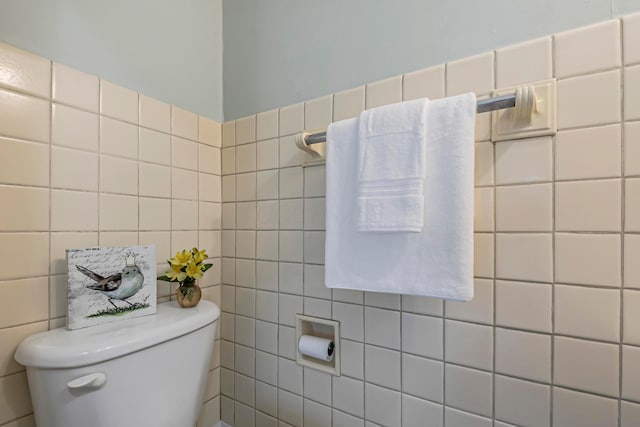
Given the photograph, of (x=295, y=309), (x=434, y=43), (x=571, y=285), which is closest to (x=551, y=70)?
(x=434, y=43)

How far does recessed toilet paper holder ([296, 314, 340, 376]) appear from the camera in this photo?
0.86 metres

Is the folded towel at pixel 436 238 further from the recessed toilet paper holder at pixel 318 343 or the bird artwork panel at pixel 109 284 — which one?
the bird artwork panel at pixel 109 284

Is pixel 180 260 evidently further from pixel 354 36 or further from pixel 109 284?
pixel 354 36

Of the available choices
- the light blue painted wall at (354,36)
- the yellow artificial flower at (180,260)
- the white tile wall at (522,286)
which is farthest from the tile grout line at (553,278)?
the yellow artificial flower at (180,260)

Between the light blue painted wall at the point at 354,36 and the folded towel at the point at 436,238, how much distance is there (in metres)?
0.22

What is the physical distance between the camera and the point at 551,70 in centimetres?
62

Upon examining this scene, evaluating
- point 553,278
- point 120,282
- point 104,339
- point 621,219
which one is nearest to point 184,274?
point 120,282

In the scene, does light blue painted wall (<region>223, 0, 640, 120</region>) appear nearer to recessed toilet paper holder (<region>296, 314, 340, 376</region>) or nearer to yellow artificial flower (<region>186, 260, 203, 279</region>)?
yellow artificial flower (<region>186, 260, 203, 279</region>)

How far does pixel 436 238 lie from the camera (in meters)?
0.62

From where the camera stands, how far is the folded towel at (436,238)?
0.59 meters

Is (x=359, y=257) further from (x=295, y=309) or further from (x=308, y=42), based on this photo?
(x=308, y=42)

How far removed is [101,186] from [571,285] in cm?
117

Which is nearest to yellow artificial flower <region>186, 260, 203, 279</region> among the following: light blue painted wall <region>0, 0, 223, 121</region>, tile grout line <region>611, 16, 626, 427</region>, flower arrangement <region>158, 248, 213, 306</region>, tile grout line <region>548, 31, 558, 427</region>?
flower arrangement <region>158, 248, 213, 306</region>

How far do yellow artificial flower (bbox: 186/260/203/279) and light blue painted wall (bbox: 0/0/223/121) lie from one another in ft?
1.84
